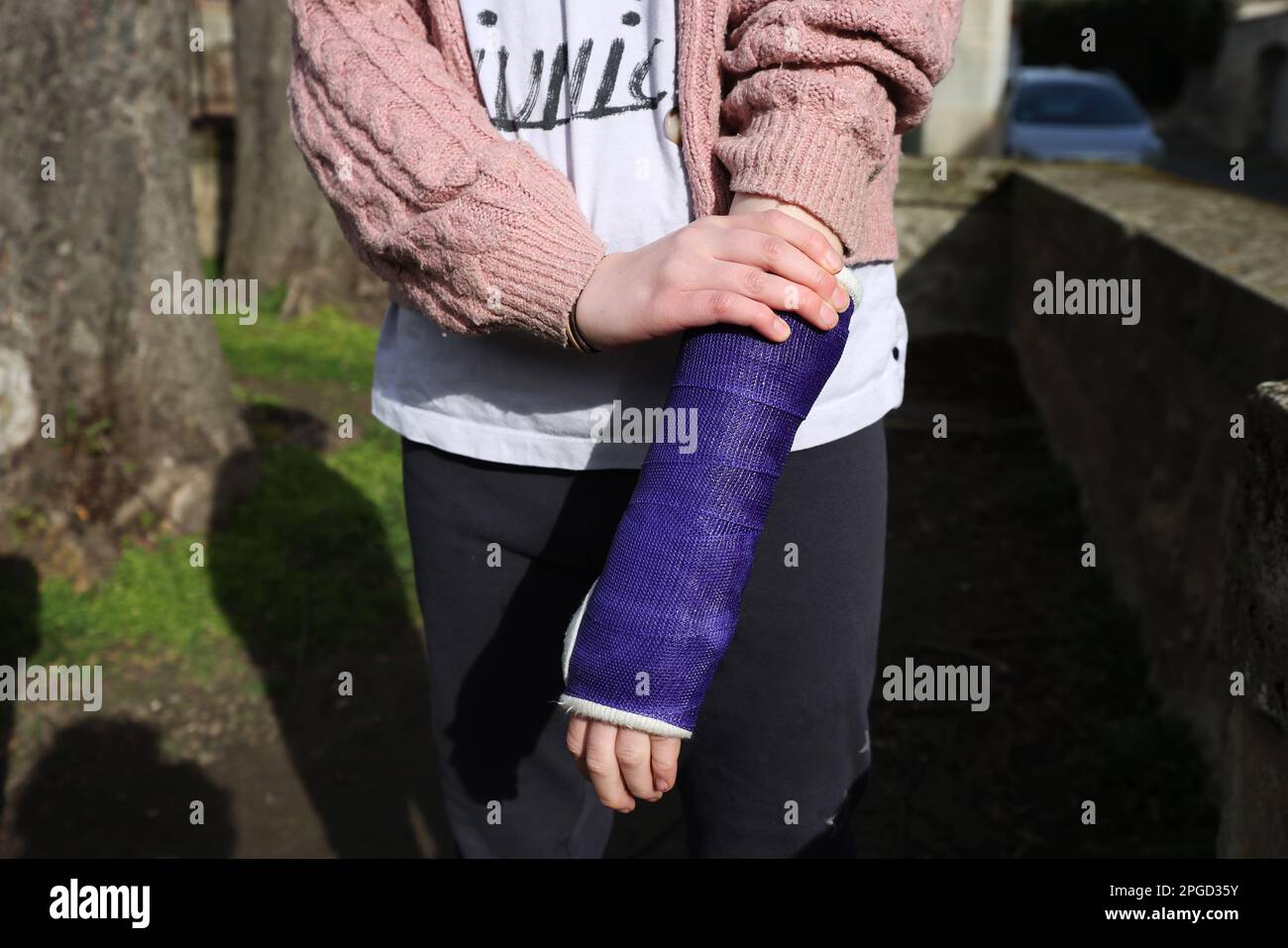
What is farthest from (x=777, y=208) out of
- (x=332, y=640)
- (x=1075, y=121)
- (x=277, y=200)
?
→ (x=1075, y=121)

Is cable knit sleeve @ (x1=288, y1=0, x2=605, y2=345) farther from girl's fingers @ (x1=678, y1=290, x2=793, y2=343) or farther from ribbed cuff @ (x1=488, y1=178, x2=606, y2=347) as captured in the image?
girl's fingers @ (x1=678, y1=290, x2=793, y2=343)

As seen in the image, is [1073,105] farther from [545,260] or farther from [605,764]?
[605,764]

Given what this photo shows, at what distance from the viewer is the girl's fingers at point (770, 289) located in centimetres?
110

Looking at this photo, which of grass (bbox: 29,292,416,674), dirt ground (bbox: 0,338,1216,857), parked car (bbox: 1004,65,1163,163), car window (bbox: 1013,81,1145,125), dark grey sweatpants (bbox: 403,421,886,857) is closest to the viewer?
dark grey sweatpants (bbox: 403,421,886,857)

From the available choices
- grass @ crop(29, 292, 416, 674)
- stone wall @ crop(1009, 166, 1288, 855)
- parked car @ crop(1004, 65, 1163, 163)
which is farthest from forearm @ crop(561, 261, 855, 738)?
parked car @ crop(1004, 65, 1163, 163)

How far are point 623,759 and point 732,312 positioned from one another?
0.43 metres

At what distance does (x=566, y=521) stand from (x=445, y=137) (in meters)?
0.45

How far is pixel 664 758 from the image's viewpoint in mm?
1137

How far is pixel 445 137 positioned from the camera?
1253 mm

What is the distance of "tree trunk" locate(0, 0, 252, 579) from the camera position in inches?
140

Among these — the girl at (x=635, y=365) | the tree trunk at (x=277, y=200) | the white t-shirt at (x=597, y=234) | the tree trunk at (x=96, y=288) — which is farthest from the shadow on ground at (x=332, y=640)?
the tree trunk at (x=277, y=200)

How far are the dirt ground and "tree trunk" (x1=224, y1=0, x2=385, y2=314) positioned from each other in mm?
3766
